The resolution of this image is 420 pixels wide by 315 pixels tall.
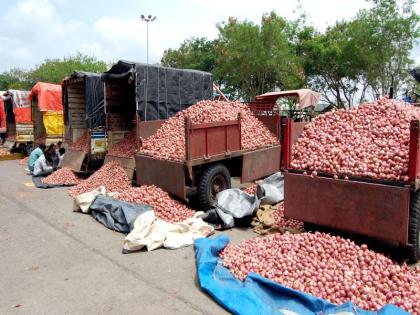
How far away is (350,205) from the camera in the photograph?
5.09 metres

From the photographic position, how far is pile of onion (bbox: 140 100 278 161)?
26.1 ft

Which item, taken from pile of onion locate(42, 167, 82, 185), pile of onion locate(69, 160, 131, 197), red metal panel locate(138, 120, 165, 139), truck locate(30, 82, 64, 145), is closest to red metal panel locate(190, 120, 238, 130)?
red metal panel locate(138, 120, 165, 139)

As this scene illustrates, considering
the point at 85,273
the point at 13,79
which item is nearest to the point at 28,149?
the point at 85,273

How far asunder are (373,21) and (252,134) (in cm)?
1536

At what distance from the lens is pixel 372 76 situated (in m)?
21.9

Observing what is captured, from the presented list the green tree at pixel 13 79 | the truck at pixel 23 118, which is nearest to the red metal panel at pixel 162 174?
the truck at pixel 23 118

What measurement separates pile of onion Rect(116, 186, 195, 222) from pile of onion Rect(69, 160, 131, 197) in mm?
1113

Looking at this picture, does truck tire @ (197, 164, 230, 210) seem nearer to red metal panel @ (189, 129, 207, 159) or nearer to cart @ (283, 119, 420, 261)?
red metal panel @ (189, 129, 207, 159)

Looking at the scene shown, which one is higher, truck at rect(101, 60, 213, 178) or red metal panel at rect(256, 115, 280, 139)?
truck at rect(101, 60, 213, 178)

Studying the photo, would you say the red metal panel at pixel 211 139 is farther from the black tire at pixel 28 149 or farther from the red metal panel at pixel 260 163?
the black tire at pixel 28 149

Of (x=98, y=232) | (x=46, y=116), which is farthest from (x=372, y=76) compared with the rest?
(x=98, y=232)

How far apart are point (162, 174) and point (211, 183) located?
3.25 ft

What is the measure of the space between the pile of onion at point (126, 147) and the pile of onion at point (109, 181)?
0.33 meters

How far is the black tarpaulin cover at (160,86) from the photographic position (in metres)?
9.38
